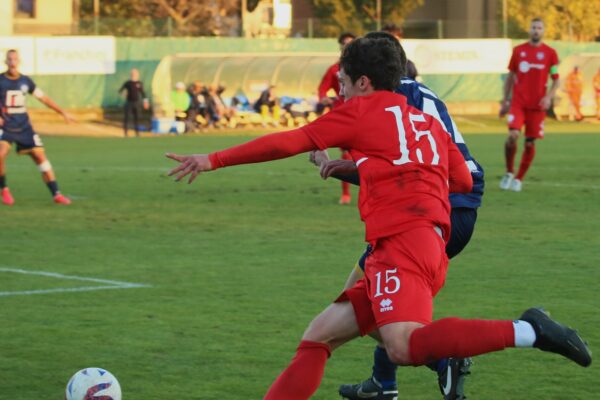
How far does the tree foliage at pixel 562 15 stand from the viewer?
66500 millimetres

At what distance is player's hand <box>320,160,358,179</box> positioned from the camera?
250 inches

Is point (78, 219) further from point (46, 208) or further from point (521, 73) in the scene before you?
point (521, 73)

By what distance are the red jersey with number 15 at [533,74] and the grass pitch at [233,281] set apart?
1.29 meters

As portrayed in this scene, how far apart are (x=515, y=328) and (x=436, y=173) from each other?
793mm

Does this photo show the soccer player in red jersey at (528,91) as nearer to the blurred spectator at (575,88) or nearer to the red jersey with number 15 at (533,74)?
the red jersey with number 15 at (533,74)

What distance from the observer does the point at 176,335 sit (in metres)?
8.77

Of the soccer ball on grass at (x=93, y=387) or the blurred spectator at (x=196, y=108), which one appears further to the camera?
the blurred spectator at (x=196, y=108)

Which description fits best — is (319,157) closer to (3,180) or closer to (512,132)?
(3,180)

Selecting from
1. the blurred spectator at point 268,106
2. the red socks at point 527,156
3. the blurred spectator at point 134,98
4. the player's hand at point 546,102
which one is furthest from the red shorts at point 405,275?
the blurred spectator at point 268,106

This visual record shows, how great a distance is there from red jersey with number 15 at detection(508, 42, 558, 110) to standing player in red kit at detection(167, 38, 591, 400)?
13.6 m

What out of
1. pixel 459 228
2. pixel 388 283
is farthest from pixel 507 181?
pixel 388 283

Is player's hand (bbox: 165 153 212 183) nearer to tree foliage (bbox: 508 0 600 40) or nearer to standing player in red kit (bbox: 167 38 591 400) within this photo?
standing player in red kit (bbox: 167 38 591 400)

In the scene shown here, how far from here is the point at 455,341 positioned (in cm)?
573

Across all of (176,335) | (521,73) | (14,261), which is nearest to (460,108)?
(521,73)
